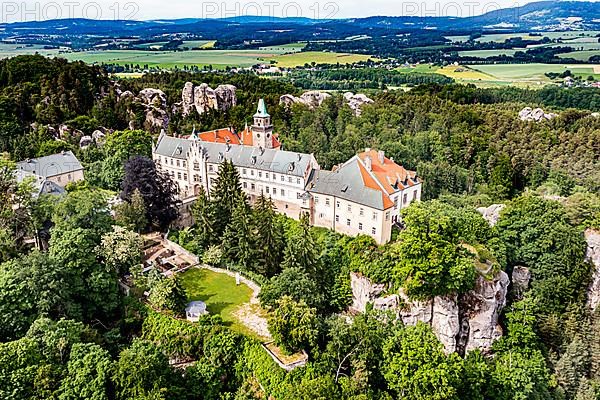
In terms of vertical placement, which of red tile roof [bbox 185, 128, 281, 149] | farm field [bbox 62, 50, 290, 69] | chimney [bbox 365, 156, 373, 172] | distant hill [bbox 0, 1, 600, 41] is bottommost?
chimney [bbox 365, 156, 373, 172]

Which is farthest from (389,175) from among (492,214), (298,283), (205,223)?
(205,223)

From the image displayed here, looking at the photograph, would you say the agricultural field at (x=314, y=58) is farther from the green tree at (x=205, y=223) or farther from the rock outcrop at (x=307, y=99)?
the green tree at (x=205, y=223)

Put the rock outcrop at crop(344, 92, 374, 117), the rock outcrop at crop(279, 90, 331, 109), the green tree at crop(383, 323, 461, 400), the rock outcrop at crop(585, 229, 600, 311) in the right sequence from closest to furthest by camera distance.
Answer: the green tree at crop(383, 323, 461, 400) < the rock outcrop at crop(585, 229, 600, 311) < the rock outcrop at crop(344, 92, 374, 117) < the rock outcrop at crop(279, 90, 331, 109)

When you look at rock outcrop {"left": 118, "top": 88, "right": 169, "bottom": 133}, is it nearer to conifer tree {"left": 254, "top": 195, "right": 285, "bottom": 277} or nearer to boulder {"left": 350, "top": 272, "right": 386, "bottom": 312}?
conifer tree {"left": 254, "top": 195, "right": 285, "bottom": 277}

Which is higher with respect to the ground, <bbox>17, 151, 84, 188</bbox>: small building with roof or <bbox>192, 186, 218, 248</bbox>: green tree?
<bbox>17, 151, 84, 188</bbox>: small building with roof

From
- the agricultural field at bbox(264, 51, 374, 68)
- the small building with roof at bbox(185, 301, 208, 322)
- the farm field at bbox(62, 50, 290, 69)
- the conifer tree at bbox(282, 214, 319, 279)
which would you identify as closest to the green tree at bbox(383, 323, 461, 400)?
the conifer tree at bbox(282, 214, 319, 279)

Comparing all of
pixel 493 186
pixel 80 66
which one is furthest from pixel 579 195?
pixel 80 66
